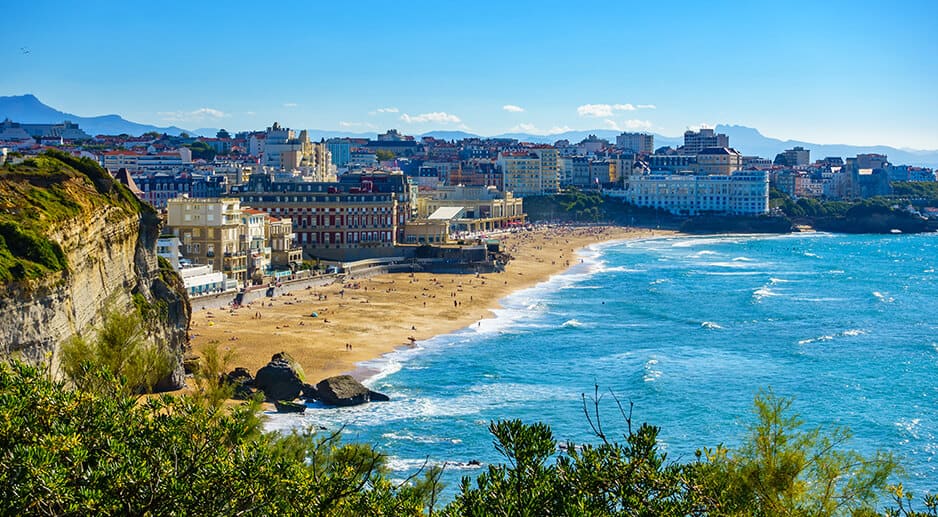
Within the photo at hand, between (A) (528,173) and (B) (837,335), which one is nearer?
(B) (837,335)

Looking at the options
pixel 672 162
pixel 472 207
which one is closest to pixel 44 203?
pixel 472 207

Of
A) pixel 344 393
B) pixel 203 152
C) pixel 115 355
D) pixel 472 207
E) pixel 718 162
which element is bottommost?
pixel 344 393

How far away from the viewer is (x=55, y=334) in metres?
29.2

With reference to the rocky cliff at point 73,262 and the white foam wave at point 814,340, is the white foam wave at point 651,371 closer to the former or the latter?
the white foam wave at point 814,340

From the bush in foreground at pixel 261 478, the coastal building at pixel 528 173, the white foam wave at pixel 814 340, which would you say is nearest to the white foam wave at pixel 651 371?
the white foam wave at pixel 814 340

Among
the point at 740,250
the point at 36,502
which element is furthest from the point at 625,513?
the point at 740,250

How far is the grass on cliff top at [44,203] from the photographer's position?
95.3 ft

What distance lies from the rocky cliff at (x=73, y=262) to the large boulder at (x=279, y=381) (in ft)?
9.52

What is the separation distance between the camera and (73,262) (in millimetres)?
32094

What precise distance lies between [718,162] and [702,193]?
24.9m

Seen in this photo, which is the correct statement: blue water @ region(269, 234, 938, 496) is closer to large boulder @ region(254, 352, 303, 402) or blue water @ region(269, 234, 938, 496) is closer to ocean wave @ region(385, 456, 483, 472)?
ocean wave @ region(385, 456, 483, 472)

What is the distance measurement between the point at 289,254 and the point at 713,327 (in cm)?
3076

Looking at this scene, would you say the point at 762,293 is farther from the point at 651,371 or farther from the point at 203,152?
the point at 203,152

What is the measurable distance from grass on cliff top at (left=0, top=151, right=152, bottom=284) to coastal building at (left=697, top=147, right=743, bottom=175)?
157662mm
